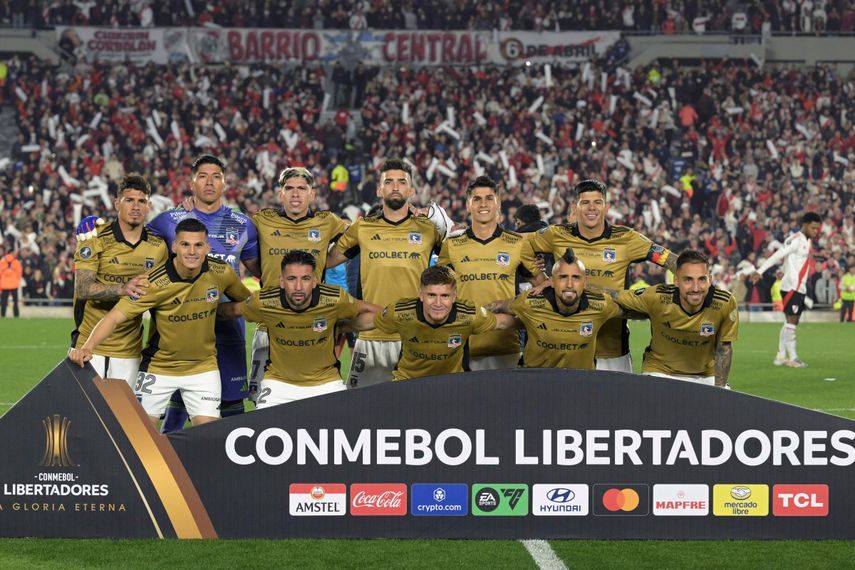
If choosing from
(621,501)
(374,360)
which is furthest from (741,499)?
(374,360)

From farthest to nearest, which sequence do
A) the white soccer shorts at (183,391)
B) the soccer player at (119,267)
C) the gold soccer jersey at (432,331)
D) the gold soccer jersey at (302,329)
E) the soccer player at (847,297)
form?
the soccer player at (847,297)
the soccer player at (119,267)
the white soccer shorts at (183,391)
the gold soccer jersey at (302,329)
the gold soccer jersey at (432,331)

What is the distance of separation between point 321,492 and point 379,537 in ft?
1.15

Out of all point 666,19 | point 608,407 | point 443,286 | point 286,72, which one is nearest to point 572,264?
point 443,286

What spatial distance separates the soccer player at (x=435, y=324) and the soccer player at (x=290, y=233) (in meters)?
1.13

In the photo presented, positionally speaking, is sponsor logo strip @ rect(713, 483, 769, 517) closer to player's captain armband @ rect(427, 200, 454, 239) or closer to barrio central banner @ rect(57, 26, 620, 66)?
player's captain armband @ rect(427, 200, 454, 239)

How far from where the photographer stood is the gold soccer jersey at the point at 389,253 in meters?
7.24

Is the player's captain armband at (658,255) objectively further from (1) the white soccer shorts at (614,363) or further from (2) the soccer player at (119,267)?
(2) the soccer player at (119,267)

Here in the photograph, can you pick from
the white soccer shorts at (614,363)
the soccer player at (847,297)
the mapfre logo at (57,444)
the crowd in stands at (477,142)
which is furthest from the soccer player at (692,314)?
the crowd in stands at (477,142)

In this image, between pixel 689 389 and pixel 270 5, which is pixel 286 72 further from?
pixel 689 389

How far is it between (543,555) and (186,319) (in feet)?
8.47

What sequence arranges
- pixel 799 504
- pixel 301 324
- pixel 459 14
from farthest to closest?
1. pixel 459 14
2. pixel 301 324
3. pixel 799 504

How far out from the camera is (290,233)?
7477 mm

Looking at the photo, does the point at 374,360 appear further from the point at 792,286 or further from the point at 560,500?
the point at 792,286

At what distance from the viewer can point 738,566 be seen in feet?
16.9
